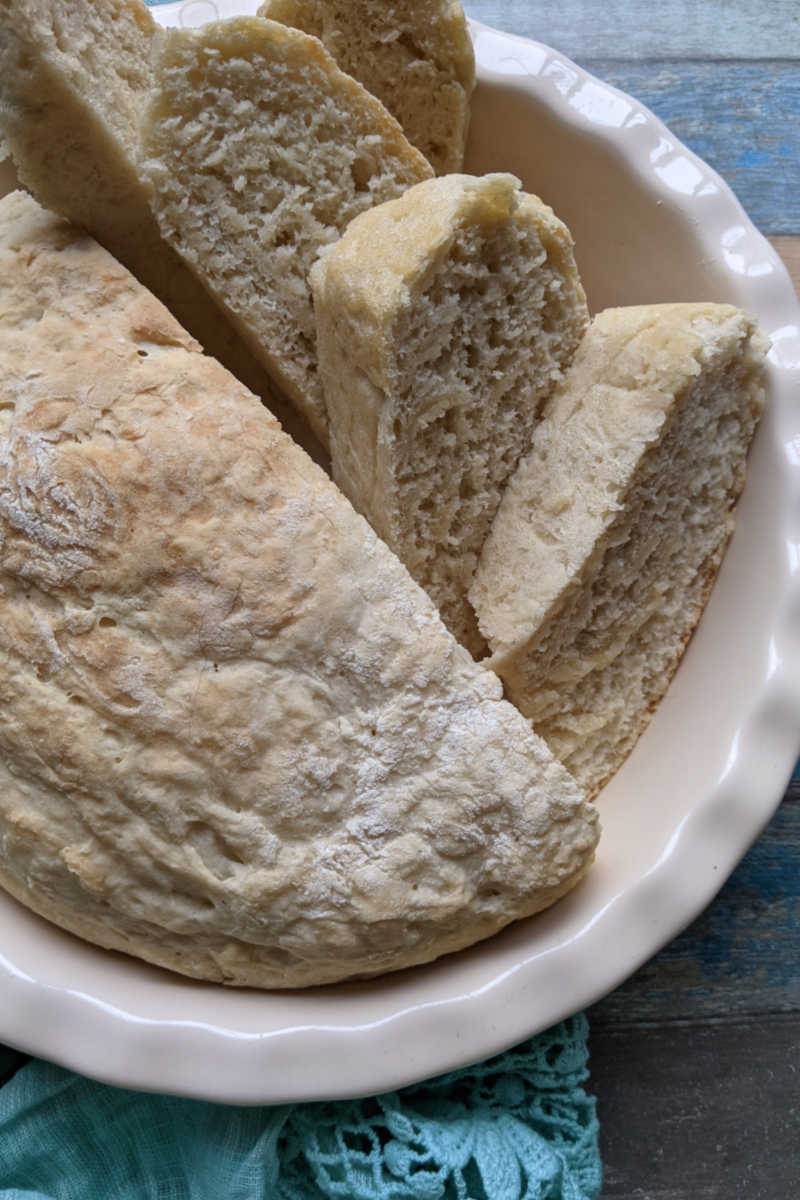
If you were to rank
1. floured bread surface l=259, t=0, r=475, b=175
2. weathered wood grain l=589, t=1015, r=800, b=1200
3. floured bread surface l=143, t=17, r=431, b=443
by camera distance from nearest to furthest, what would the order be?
floured bread surface l=143, t=17, r=431, b=443 < floured bread surface l=259, t=0, r=475, b=175 < weathered wood grain l=589, t=1015, r=800, b=1200

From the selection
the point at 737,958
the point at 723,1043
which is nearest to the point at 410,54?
the point at 737,958

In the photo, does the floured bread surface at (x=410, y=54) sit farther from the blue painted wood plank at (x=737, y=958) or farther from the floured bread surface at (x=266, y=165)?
the blue painted wood plank at (x=737, y=958)

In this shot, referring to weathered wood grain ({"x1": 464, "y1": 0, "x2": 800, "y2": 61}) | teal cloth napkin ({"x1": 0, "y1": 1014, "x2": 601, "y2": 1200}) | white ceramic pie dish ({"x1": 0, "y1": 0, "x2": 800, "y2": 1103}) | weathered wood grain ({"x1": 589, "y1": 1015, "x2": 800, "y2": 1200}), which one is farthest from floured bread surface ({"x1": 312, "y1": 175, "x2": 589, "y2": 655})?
weathered wood grain ({"x1": 464, "y1": 0, "x2": 800, "y2": 61})

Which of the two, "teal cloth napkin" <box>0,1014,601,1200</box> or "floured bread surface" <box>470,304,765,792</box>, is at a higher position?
"floured bread surface" <box>470,304,765,792</box>

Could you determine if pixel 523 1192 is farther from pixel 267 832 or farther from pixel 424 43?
pixel 424 43

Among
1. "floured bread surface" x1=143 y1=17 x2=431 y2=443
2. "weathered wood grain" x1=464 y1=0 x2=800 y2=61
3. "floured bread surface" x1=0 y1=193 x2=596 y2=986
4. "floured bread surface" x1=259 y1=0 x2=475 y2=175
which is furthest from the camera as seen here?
"weathered wood grain" x1=464 y1=0 x2=800 y2=61

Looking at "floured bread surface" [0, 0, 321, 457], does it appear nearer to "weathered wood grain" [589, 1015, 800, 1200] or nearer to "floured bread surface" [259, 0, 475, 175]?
"floured bread surface" [259, 0, 475, 175]
